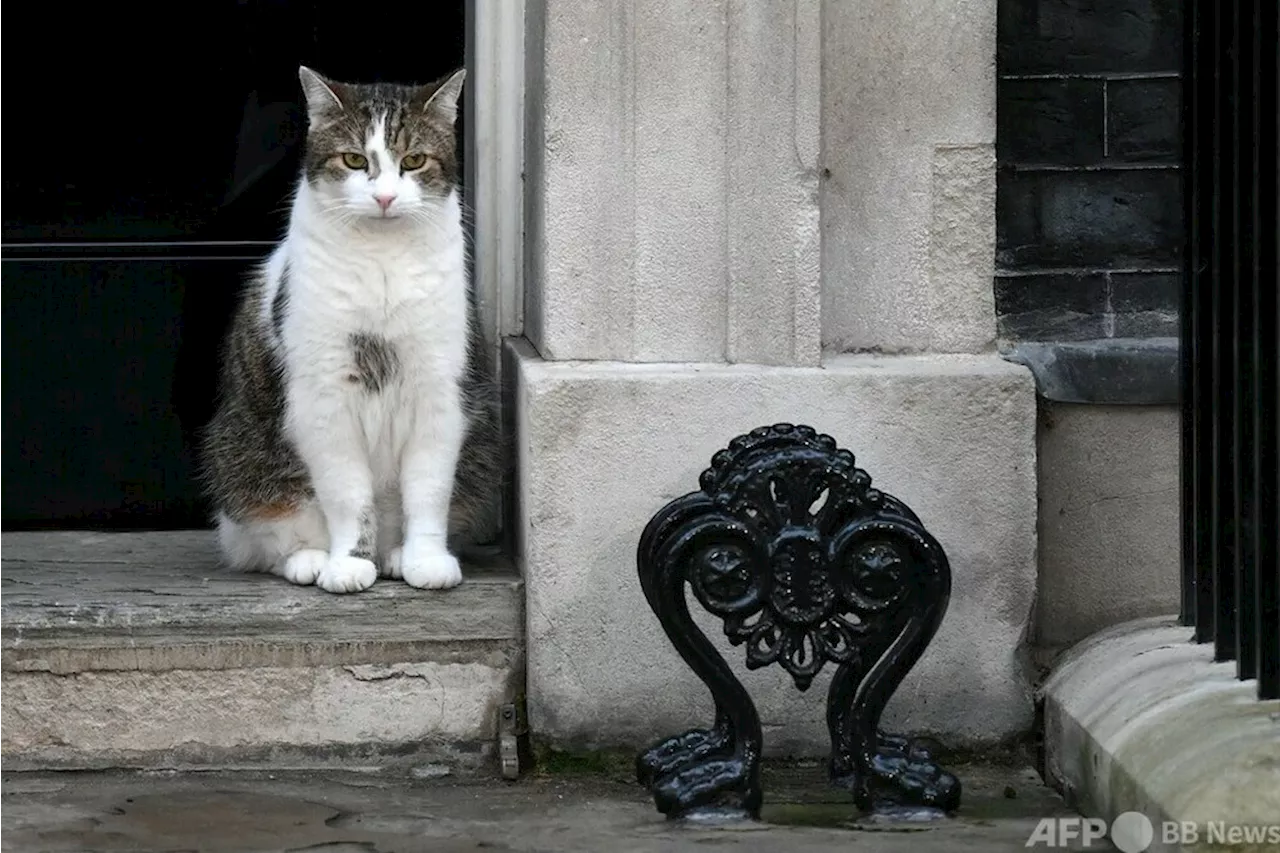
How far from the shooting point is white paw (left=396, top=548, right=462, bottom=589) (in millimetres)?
4070

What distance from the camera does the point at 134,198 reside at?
4.71 meters

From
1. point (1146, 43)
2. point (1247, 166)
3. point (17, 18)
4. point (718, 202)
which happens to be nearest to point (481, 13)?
point (718, 202)

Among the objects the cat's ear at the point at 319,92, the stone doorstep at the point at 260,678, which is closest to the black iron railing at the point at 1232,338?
the stone doorstep at the point at 260,678

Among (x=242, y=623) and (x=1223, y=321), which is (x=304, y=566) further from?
(x=1223, y=321)

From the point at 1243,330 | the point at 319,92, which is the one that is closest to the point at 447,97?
the point at 319,92

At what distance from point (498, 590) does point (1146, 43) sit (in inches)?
68.5

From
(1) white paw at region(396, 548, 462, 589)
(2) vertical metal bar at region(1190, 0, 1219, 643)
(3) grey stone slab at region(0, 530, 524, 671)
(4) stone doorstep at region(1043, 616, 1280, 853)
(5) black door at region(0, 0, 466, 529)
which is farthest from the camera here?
(5) black door at region(0, 0, 466, 529)

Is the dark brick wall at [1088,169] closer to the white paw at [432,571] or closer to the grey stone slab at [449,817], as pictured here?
the grey stone slab at [449,817]

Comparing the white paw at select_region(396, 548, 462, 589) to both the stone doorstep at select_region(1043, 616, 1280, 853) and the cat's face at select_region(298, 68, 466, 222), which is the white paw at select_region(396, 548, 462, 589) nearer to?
the cat's face at select_region(298, 68, 466, 222)

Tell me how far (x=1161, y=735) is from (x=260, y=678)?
1.72 metres

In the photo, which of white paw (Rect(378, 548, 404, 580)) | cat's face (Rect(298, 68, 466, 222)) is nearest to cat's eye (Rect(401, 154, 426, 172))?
cat's face (Rect(298, 68, 466, 222))

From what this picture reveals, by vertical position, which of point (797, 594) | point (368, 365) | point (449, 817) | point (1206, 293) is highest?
point (1206, 293)

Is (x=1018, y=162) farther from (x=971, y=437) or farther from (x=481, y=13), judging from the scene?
(x=481, y=13)

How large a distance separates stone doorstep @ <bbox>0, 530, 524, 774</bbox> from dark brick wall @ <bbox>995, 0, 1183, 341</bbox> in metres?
1.26
